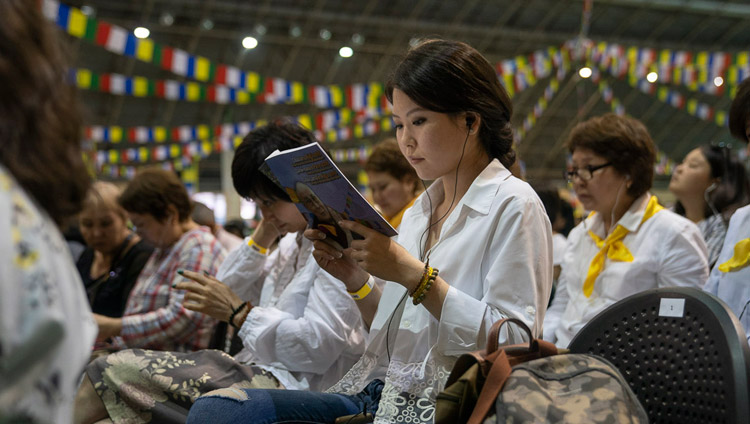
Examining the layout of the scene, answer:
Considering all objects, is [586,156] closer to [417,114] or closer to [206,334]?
[417,114]

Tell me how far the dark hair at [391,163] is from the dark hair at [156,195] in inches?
34.3

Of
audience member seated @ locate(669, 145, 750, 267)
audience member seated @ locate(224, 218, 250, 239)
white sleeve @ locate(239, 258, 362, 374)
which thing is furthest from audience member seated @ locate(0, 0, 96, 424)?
audience member seated @ locate(224, 218, 250, 239)

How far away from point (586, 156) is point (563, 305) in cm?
64

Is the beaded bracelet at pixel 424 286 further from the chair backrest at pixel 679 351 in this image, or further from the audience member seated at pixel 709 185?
the audience member seated at pixel 709 185

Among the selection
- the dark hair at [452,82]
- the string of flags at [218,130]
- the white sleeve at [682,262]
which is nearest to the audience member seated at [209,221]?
the white sleeve at [682,262]

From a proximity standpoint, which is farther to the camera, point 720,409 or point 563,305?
point 563,305

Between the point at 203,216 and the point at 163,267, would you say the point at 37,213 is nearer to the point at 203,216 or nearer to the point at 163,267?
the point at 163,267

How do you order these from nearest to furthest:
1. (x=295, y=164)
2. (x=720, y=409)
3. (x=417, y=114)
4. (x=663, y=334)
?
(x=720, y=409) < (x=663, y=334) < (x=295, y=164) < (x=417, y=114)

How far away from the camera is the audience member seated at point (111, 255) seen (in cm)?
309

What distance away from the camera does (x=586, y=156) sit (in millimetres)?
2586

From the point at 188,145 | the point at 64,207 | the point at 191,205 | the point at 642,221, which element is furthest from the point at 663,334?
the point at 188,145

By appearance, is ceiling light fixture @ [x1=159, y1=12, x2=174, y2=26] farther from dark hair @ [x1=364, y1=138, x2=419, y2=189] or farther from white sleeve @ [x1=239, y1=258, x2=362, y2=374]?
white sleeve @ [x1=239, y1=258, x2=362, y2=374]

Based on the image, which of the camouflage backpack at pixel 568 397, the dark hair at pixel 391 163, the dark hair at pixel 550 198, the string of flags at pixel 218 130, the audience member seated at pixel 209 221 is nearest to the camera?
the camouflage backpack at pixel 568 397

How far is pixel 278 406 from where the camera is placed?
5.24ft
